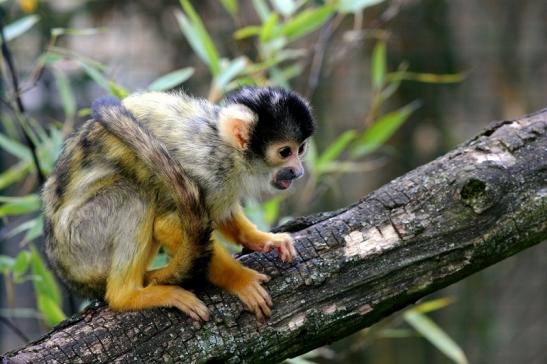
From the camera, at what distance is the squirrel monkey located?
104 inches

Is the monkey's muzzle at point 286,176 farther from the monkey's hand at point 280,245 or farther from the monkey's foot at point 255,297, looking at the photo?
the monkey's foot at point 255,297

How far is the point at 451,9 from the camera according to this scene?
636cm

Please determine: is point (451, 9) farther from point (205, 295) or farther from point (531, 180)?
point (205, 295)

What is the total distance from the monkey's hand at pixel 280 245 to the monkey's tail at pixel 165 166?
30 centimetres

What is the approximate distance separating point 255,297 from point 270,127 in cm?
71

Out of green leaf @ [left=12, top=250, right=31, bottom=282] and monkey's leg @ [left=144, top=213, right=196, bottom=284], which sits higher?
green leaf @ [left=12, top=250, right=31, bottom=282]

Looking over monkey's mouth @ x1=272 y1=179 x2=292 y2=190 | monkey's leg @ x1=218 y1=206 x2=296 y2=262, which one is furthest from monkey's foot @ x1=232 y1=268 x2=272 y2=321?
monkey's mouth @ x1=272 y1=179 x2=292 y2=190

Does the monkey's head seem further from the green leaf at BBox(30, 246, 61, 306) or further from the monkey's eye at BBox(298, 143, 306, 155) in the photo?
the green leaf at BBox(30, 246, 61, 306)

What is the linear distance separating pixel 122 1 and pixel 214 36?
0.80 metres

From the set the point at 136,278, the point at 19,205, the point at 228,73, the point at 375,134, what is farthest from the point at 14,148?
the point at 375,134

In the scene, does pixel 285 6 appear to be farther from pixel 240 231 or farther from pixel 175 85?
pixel 240 231

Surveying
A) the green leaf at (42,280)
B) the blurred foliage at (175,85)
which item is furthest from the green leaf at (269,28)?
the green leaf at (42,280)

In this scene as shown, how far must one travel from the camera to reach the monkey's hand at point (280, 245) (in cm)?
276

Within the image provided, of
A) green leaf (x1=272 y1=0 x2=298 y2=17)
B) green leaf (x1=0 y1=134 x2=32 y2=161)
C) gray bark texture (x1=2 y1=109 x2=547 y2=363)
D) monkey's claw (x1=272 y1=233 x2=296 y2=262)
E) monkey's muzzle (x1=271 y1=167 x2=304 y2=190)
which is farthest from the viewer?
green leaf (x1=272 y1=0 x2=298 y2=17)
